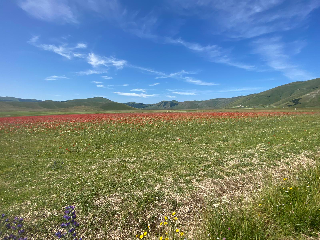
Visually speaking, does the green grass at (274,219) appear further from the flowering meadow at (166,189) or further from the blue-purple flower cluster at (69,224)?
the blue-purple flower cluster at (69,224)

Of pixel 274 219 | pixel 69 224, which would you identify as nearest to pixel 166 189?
pixel 274 219

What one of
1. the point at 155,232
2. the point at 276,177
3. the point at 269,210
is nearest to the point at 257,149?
the point at 276,177

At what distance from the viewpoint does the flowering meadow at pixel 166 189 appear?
6844 millimetres

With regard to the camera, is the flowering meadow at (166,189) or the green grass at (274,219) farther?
the flowering meadow at (166,189)

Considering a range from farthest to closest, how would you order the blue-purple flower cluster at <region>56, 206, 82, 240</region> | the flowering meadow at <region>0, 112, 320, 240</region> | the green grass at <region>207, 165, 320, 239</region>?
the flowering meadow at <region>0, 112, 320, 240</region> → the green grass at <region>207, 165, 320, 239</region> → the blue-purple flower cluster at <region>56, 206, 82, 240</region>

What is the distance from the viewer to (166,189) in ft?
34.3

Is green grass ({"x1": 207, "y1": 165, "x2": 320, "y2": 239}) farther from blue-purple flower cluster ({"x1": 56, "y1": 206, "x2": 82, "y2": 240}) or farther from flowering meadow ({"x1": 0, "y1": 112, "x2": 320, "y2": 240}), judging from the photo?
blue-purple flower cluster ({"x1": 56, "y1": 206, "x2": 82, "y2": 240})

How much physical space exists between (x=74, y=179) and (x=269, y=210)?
39.2ft

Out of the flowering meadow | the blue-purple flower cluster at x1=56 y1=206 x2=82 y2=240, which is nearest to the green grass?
the flowering meadow

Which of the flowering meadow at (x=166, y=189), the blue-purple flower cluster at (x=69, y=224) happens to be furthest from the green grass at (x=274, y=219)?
the blue-purple flower cluster at (x=69, y=224)

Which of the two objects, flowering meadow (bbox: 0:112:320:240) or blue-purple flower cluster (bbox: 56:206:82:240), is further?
flowering meadow (bbox: 0:112:320:240)

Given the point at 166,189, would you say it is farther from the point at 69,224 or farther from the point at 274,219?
the point at 69,224

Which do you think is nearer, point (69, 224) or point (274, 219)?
point (69, 224)

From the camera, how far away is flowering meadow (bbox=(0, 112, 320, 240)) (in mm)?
6844
